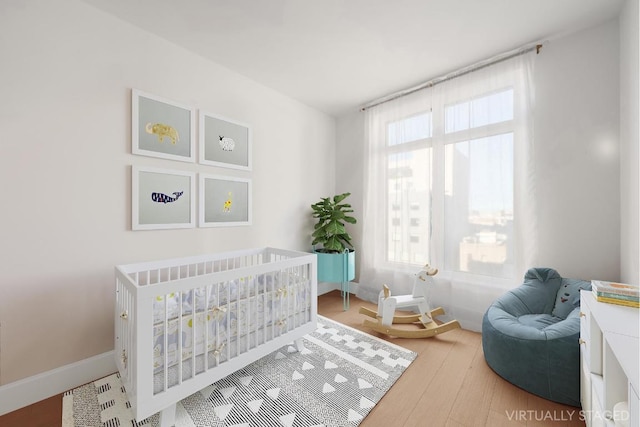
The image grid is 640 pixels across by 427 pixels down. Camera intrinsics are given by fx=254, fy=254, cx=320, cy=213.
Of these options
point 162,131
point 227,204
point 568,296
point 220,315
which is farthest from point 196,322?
point 568,296

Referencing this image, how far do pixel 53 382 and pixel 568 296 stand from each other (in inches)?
140

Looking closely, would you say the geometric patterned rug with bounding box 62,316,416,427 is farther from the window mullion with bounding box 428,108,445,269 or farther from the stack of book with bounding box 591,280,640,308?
the stack of book with bounding box 591,280,640,308

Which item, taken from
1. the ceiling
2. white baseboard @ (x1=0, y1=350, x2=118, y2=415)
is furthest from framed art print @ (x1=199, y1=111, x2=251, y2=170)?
white baseboard @ (x1=0, y1=350, x2=118, y2=415)

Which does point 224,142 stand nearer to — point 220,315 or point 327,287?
point 220,315

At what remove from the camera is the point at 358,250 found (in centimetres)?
353

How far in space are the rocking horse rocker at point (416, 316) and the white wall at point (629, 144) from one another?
1.20 metres

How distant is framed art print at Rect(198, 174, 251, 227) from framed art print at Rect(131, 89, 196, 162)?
28 centimetres

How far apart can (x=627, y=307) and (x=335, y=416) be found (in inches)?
58.6

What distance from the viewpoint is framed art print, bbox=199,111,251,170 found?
2.30 metres

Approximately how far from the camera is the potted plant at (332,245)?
2959 millimetres

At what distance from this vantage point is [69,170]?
1.66 m

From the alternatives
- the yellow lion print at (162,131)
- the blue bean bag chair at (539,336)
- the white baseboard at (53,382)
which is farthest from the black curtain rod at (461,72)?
the white baseboard at (53,382)

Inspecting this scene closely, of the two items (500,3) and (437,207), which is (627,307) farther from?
(500,3)

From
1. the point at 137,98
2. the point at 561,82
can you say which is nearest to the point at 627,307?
the point at 561,82
